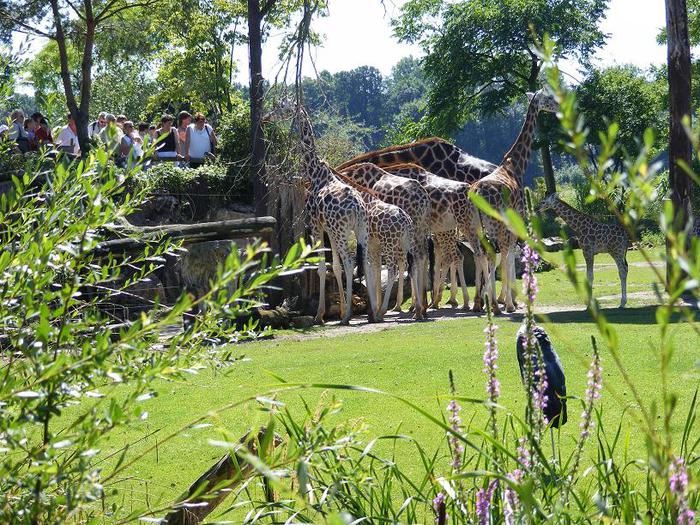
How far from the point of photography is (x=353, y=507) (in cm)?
385

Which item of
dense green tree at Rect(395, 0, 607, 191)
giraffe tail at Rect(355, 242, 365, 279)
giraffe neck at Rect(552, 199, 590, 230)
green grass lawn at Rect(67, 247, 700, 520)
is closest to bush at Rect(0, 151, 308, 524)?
green grass lawn at Rect(67, 247, 700, 520)

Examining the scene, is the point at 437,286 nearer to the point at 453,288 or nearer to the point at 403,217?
the point at 453,288

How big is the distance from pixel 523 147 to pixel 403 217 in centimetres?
264

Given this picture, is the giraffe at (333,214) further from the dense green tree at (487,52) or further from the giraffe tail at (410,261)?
the dense green tree at (487,52)

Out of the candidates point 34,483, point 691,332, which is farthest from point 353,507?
point 691,332

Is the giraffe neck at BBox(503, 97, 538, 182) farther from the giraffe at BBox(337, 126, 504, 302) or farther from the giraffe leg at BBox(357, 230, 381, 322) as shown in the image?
the giraffe leg at BBox(357, 230, 381, 322)

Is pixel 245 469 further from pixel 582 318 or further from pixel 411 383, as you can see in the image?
pixel 582 318

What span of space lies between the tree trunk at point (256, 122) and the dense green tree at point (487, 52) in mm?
22581

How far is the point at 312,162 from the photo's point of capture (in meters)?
16.9

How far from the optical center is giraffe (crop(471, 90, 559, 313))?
1586cm

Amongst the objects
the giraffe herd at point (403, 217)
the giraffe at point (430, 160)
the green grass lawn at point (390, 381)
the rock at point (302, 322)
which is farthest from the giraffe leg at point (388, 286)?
the giraffe at point (430, 160)

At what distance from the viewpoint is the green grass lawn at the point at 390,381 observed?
21.0 ft

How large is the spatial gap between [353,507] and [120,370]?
61.3 inches

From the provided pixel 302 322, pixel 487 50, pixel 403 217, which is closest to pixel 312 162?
pixel 403 217
